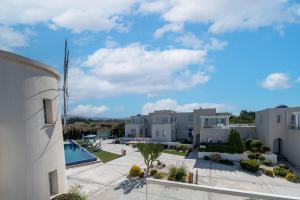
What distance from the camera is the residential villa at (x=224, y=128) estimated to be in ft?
94.6

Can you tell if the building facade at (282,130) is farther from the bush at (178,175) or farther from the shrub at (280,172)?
the bush at (178,175)

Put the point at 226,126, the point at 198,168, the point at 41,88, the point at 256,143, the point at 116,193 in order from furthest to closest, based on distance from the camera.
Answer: the point at 226,126
the point at 256,143
the point at 198,168
the point at 116,193
the point at 41,88

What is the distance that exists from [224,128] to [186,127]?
13815 mm

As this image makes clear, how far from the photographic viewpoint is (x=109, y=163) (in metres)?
26.3

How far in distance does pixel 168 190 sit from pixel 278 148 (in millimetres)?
29797

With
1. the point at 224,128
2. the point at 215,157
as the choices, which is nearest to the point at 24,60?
the point at 215,157

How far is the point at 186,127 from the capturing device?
152 ft

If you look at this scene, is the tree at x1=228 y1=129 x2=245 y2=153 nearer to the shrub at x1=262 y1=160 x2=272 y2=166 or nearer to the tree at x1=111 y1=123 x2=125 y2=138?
the shrub at x1=262 y1=160 x2=272 y2=166

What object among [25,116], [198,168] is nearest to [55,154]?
[25,116]

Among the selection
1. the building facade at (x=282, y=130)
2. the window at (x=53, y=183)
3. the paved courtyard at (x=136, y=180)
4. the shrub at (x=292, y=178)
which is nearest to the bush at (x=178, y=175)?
the paved courtyard at (x=136, y=180)

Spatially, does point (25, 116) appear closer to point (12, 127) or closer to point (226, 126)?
point (12, 127)

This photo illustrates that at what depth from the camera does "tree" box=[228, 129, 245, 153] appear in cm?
2868

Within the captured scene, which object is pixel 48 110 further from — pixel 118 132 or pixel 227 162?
pixel 118 132

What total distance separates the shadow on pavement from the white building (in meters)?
6.61
